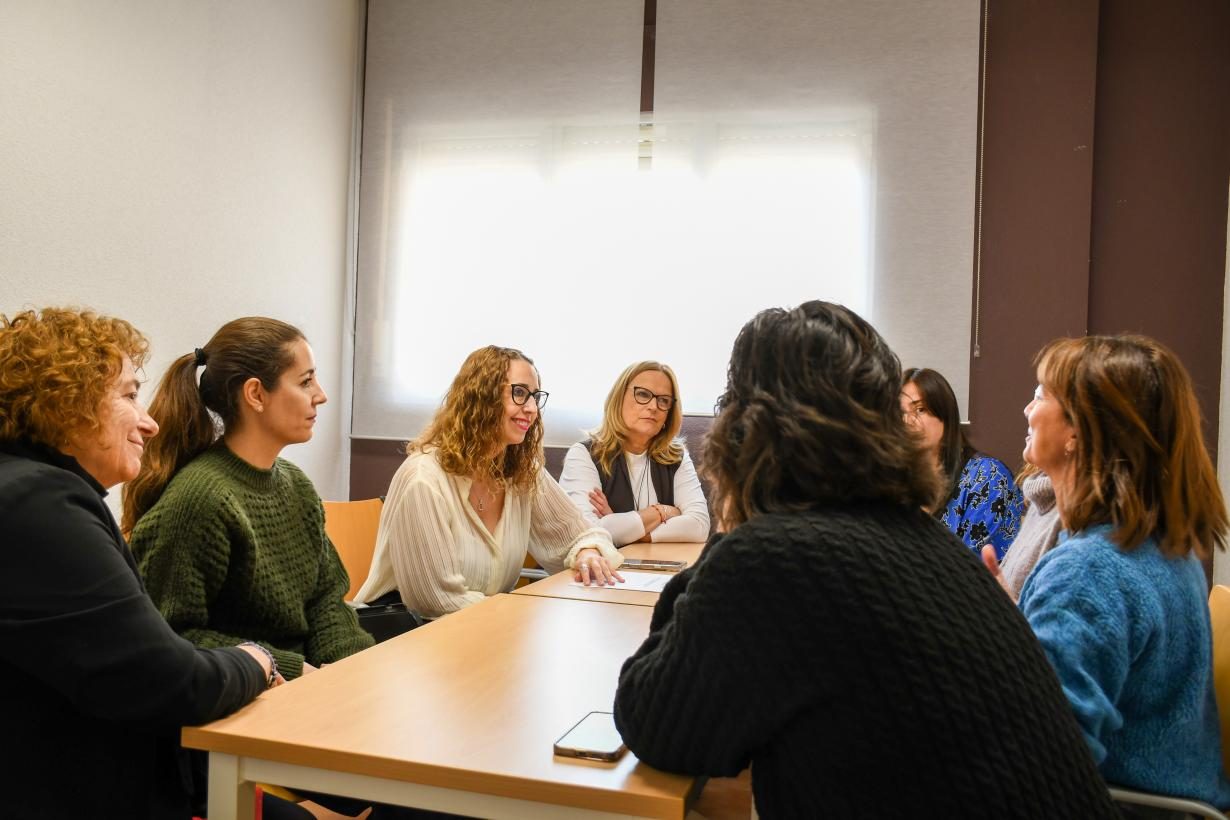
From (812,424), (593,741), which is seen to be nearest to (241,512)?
(593,741)

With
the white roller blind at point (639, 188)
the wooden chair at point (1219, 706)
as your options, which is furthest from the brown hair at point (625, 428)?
the wooden chair at point (1219, 706)

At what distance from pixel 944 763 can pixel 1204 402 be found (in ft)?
12.4

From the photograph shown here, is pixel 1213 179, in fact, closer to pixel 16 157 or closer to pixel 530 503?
pixel 530 503

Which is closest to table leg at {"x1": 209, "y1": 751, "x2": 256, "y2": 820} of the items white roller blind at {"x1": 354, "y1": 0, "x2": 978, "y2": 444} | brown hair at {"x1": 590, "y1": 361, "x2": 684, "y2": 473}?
brown hair at {"x1": 590, "y1": 361, "x2": 684, "y2": 473}

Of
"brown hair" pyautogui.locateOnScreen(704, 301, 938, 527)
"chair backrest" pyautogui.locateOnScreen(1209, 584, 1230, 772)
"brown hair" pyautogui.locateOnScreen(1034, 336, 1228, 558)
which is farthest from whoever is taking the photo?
"chair backrest" pyautogui.locateOnScreen(1209, 584, 1230, 772)

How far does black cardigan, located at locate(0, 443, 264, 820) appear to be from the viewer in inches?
45.8

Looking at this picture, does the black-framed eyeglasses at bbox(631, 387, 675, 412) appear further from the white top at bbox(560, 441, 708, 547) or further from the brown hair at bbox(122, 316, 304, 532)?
the brown hair at bbox(122, 316, 304, 532)

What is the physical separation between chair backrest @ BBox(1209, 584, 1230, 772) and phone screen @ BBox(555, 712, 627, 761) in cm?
105

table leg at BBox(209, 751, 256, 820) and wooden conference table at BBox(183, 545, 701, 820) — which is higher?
wooden conference table at BBox(183, 545, 701, 820)

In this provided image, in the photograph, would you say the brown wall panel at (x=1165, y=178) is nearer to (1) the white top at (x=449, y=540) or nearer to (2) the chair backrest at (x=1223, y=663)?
(2) the chair backrest at (x=1223, y=663)

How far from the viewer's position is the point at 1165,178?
13.3 ft

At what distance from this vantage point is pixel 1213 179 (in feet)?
13.1

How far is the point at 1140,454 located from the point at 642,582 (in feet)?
4.74

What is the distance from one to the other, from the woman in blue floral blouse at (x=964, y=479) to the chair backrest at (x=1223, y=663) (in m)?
1.22
